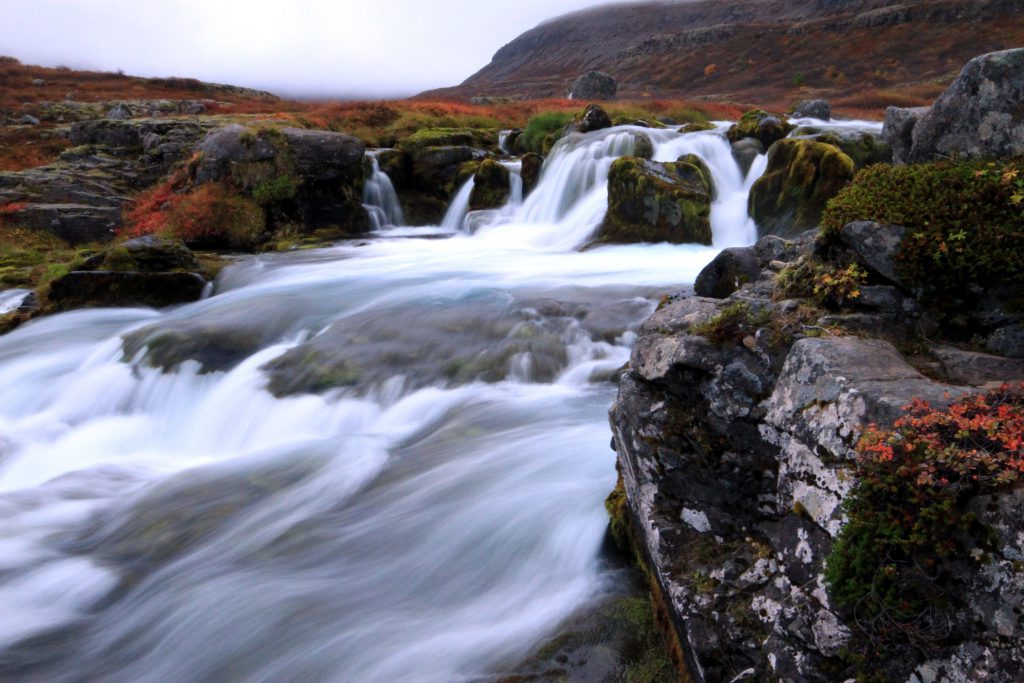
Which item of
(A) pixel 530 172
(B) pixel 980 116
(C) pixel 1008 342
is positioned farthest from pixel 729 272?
(A) pixel 530 172

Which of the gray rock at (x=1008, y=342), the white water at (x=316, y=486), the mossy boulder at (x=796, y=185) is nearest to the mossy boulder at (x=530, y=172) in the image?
the mossy boulder at (x=796, y=185)

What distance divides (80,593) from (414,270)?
894 centimetres

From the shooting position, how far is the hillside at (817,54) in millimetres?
49156

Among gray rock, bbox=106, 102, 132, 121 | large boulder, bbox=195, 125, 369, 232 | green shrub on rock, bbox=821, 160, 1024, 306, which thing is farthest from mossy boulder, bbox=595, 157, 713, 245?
Answer: gray rock, bbox=106, 102, 132, 121

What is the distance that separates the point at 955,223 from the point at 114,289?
12.0 metres

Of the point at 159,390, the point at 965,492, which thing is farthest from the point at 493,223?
the point at 965,492

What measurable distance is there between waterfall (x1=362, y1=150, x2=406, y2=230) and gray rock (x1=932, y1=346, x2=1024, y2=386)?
1683cm

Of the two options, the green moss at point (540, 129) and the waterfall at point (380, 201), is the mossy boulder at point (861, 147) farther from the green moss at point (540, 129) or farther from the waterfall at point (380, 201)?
the waterfall at point (380, 201)

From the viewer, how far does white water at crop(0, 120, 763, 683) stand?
444 centimetres

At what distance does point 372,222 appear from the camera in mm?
18703

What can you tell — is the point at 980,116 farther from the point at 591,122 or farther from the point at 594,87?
the point at 594,87

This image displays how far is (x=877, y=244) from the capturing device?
3727 millimetres

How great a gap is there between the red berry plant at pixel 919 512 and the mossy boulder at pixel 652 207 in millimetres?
11246

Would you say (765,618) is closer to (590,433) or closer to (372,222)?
(590,433)
